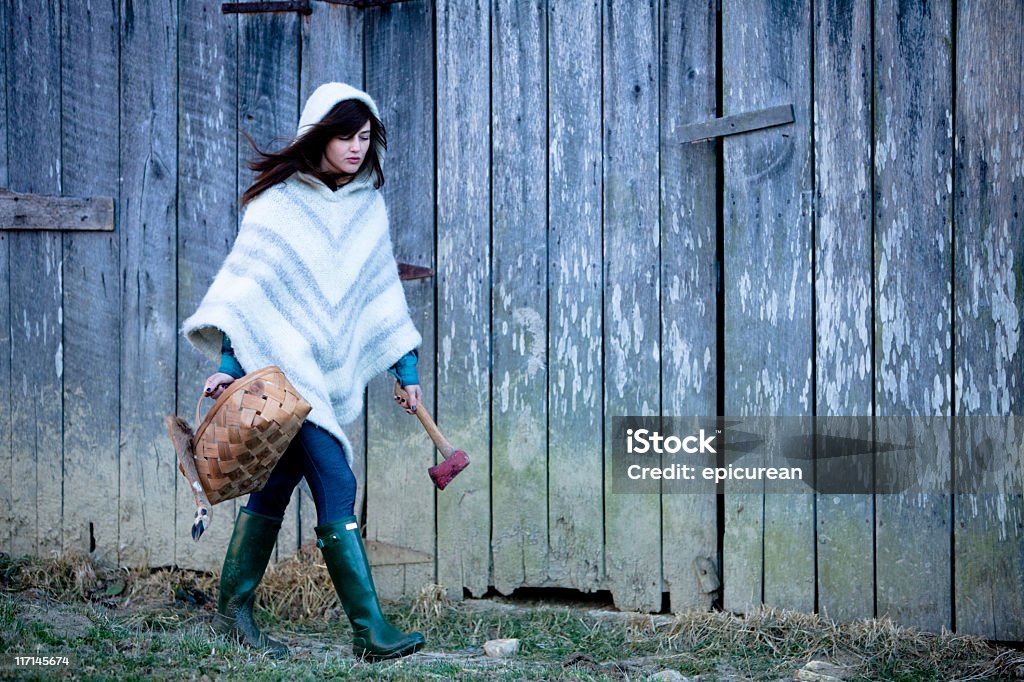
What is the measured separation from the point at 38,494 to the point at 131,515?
0.39 meters

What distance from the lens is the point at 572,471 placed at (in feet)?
12.5

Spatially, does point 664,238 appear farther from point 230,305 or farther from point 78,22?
point 78,22

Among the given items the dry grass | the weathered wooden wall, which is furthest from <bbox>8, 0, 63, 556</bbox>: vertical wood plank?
the dry grass

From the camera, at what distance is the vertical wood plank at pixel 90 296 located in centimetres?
409

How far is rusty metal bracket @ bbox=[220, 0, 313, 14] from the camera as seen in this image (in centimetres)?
393

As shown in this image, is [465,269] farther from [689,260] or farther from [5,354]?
[5,354]

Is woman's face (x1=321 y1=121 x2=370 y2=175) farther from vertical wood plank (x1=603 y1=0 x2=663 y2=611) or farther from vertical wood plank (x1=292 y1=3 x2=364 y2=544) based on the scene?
vertical wood plank (x1=603 y1=0 x2=663 y2=611)

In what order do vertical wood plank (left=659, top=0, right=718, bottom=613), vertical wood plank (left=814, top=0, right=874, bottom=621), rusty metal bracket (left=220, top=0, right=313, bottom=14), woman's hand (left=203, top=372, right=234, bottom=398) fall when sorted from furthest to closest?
rusty metal bracket (left=220, top=0, right=313, bottom=14)
vertical wood plank (left=659, top=0, right=718, bottom=613)
vertical wood plank (left=814, top=0, right=874, bottom=621)
woman's hand (left=203, top=372, right=234, bottom=398)

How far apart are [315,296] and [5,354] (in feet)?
5.35

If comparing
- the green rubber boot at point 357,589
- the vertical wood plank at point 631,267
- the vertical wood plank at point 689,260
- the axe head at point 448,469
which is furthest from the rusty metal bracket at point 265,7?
the green rubber boot at point 357,589

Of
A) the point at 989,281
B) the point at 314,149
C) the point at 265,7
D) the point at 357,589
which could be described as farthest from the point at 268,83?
the point at 989,281

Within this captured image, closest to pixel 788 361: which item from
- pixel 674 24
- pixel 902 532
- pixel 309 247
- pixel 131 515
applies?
pixel 902 532

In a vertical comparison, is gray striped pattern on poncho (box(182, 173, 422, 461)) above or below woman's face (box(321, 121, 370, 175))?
below

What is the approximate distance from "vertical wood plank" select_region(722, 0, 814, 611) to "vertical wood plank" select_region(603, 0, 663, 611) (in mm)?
260
